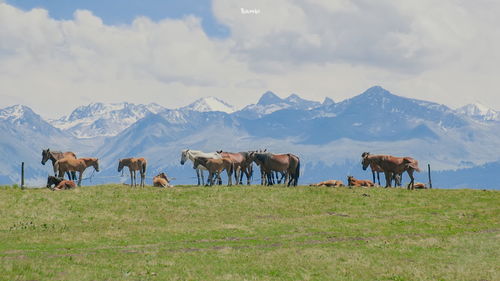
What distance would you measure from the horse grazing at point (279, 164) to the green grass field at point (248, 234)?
6442 millimetres

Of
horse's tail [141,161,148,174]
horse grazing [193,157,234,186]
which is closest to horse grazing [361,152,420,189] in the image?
horse grazing [193,157,234,186]

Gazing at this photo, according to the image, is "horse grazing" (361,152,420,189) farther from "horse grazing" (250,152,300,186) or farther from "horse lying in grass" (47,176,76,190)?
"horse lying in grass" (47,176,76,190)

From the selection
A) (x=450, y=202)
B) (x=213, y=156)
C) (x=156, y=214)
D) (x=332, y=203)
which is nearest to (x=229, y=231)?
(x=156, y=214)

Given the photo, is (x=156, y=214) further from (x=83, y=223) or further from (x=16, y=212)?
(x=16, y=212)

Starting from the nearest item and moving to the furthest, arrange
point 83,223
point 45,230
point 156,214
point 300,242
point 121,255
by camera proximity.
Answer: point 121,255 < point 300,242 < point 45,230 < point 83,223 < point 156,214

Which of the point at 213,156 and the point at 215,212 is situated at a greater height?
the point at 213,156

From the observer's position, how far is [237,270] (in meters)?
26.8

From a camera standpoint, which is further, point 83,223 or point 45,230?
point 83,223

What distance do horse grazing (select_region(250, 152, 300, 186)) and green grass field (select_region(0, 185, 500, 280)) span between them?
6.44 metres

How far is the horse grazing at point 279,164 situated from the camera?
6238cm

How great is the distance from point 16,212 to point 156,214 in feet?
33.5

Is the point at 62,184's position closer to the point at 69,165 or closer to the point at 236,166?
the point at 69,165

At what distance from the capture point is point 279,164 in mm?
62406

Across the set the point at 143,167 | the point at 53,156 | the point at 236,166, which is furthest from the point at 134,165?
the point at 53,156
